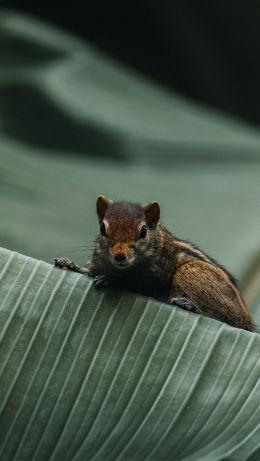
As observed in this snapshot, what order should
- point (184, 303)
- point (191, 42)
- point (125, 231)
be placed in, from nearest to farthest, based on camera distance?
1. point (184, 303)
2. point (125, 231)
3. point (191, 42)

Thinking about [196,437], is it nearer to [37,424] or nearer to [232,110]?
[37,424]

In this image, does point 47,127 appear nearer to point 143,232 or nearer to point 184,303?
point 143,232

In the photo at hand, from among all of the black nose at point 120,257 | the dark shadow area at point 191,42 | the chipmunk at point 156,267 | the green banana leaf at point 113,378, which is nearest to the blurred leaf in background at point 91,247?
the green banana leaf at point 113,378

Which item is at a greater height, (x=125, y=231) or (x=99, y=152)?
(x=99, y=152)

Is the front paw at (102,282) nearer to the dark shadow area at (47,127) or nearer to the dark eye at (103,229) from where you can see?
the dark eye at (103,229)

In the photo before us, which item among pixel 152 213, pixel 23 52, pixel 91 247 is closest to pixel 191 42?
pixel 23 52

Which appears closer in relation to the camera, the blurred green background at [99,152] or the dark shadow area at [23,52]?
the blurred green background at [99,152]
